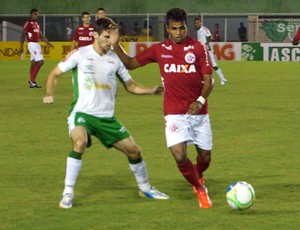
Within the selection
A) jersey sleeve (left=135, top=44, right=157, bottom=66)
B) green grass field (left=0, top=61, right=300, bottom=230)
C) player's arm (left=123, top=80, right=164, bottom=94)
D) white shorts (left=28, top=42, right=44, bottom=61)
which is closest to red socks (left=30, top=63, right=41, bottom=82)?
white shorts (left=28, top=42, right=44, bottom=61)

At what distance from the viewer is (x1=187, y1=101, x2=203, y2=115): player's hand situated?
952 centimetres

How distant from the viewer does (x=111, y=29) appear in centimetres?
950

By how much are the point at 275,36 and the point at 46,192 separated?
42.8 meters

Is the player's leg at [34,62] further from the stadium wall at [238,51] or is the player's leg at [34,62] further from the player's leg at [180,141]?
the stadium wall at [238,51]

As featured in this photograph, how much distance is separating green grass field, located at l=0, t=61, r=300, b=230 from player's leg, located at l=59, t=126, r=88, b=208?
140mm

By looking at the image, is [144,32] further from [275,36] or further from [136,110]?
[136,110]

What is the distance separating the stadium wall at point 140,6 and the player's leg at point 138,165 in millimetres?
48340

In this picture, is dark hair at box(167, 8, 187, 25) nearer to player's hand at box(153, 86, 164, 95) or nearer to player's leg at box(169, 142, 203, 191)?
player's hand at box(153, 86, 164, 95)

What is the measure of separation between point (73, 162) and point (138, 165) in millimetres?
842

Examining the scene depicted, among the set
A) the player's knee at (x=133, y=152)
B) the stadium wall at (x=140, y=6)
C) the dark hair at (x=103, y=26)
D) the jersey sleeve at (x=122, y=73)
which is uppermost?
the stadium wall at (x=140, y=6)

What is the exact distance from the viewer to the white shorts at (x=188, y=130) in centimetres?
961

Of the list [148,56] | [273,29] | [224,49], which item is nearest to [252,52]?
[224,49]

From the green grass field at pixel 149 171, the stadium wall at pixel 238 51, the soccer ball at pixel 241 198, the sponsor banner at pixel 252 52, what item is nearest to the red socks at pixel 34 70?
the green grass field at pixel 149 171

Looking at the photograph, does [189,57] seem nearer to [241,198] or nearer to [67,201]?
[241,198]
